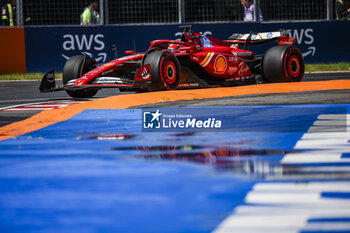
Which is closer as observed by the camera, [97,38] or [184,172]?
[184,172]

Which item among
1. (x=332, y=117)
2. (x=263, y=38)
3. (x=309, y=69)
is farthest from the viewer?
(x=309, y=69)

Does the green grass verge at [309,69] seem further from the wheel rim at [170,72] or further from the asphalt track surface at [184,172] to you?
the asphalt track surface at [184,172]

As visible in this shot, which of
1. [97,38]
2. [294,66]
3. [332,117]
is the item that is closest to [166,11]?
[97,38]

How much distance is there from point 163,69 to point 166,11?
8.20 m

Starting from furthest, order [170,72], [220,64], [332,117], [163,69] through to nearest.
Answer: [220,64] < [170,72] < [163,69] < [332,117]

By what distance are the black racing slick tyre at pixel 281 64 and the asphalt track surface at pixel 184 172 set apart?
3406 mm

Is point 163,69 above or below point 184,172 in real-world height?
above

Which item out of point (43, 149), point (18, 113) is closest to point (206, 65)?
point (18, 113)

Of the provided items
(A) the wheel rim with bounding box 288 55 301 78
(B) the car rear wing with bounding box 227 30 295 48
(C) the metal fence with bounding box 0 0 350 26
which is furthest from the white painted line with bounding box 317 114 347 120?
(C) the metal fence with bounding box 0 0 350 26

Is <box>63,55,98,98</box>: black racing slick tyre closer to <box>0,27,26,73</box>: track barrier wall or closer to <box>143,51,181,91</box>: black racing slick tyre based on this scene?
<box>143,51,181,91</box>: black racing slick tyre

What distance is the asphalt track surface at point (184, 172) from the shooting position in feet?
11.7

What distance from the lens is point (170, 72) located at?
11125 millimetres

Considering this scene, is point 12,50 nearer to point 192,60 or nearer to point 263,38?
point 263,38

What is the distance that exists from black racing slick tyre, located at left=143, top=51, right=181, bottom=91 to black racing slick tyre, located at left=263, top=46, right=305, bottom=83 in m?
1.81
